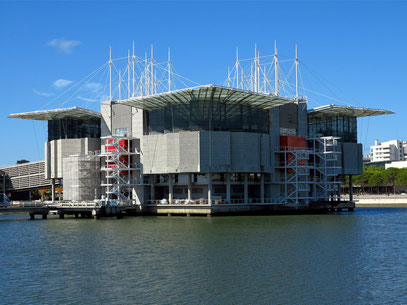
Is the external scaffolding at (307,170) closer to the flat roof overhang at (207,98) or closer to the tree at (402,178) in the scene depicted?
the flat roof overhang at (207,98)

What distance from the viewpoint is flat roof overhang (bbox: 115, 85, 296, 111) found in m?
99.8

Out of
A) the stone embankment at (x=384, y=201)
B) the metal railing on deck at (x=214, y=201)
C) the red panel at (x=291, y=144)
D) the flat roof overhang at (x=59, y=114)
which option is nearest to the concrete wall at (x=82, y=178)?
the flat roof overhang at (x=59, y=114)

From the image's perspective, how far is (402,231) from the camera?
69688mm

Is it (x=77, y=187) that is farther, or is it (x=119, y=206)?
(x=77, y=187)

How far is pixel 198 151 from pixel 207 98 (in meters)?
10.3

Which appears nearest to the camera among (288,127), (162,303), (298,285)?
(162,303)

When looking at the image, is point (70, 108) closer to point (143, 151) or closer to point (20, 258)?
point (143, 151)

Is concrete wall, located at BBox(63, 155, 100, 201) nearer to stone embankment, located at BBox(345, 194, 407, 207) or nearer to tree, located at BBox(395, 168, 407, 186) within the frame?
stone embankment, located at BBox(345, 194, 407, 207)

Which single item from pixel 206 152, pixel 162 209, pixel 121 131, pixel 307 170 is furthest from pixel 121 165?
pixel 307 170

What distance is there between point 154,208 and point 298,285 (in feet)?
240

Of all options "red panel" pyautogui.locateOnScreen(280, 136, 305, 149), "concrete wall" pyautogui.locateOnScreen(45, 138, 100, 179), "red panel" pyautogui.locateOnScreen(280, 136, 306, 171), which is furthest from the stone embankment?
"concrete wall" pyautogui.locateOnScreen(45, 138, 100, 179)

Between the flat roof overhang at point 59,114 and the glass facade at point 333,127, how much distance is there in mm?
49239

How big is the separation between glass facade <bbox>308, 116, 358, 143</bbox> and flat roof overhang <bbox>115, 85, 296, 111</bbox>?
78.3 ft

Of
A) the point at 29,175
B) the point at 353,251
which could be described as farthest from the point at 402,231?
the point at 29,175
